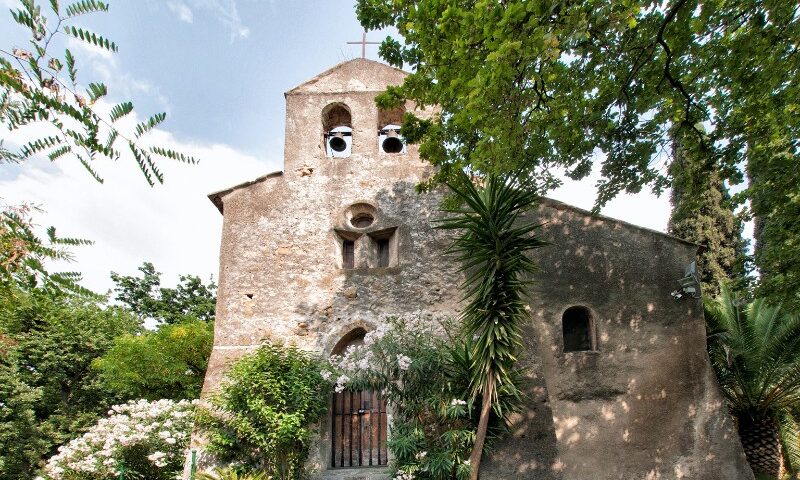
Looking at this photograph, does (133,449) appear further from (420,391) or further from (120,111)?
(120,111)

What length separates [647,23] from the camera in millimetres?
5996

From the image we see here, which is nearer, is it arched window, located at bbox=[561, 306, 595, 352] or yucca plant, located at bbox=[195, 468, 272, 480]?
yucca plant, located at bbox=[195, 468, 272, 480]

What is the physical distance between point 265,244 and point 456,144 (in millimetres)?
4502

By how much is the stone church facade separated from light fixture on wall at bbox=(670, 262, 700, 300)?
0.16 metres

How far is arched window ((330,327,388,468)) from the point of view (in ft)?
28.7

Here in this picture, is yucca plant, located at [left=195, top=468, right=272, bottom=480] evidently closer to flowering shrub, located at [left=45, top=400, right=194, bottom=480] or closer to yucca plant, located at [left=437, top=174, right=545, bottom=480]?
flowering shrub, located at [left=45, top=400, right=194, bottom=480]

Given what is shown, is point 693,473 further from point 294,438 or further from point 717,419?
point 294,438

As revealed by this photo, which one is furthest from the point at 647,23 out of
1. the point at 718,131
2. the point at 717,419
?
the point at 717,419

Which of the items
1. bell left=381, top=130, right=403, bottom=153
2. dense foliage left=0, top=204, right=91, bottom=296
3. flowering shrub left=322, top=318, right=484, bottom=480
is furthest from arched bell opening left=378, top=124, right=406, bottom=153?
dense foliage left=0, top=204, right=91, bottom=296

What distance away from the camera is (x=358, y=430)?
8906 mm

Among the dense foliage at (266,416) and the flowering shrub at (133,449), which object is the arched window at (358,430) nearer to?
the dense foliage at (266,416)

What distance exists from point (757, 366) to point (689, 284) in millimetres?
3326

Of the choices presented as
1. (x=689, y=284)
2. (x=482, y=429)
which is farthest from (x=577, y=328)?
(x=482, y=429)

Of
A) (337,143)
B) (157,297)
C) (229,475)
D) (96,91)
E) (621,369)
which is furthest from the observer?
(157,297)
